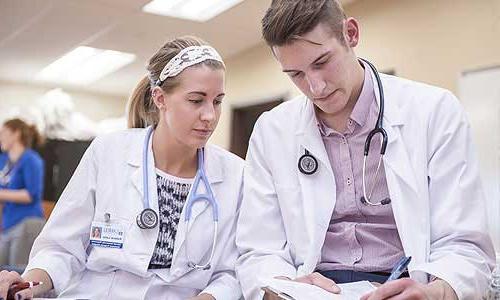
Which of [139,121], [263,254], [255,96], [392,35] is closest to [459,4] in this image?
[392,35]

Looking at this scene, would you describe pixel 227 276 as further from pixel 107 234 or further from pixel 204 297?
pixel 107 234

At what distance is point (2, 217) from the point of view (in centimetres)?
267

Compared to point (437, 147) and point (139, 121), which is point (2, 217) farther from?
point (437, 147)

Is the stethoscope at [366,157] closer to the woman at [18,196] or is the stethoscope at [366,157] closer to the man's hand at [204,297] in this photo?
the man's hand at [204,297]

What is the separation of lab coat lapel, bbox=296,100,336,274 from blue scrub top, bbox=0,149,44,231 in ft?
5.52

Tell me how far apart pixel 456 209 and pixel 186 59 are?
2.36ft

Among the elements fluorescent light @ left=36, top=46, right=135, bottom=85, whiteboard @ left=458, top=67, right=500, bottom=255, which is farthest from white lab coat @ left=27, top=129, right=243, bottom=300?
whiteboard @ left=458, top=67, right=500, bottom=255

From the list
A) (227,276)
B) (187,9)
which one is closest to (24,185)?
(187,9)

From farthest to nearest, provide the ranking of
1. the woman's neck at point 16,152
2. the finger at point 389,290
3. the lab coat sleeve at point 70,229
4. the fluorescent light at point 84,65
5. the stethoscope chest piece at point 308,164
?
the woman's neck at point 16,152, the fluorescent light at point 84,65, the lab coat sleeve at point 70,229, the stethoscope chest piece at point 308,164, the finger at point 389,290

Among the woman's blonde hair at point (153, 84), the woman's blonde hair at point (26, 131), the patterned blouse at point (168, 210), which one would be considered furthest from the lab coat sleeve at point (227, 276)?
the woman's blonde hair at point (26, 131)

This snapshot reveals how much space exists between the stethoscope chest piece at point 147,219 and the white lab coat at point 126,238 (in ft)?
0.05

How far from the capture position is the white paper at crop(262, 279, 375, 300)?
1.01 metres

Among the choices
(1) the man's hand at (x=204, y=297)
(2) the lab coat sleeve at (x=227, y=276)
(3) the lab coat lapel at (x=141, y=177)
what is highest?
(3) the lab coat lapel at (x=141, y=177)

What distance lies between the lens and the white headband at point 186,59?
4.90 ft
